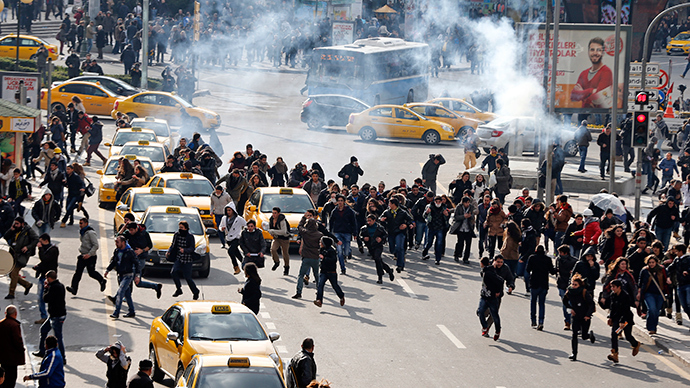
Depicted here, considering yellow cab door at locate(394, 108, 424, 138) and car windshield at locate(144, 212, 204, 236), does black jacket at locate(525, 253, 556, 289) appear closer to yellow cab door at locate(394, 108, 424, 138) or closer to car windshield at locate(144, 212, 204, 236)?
car windshield at locate(144, 212, 204, 236)

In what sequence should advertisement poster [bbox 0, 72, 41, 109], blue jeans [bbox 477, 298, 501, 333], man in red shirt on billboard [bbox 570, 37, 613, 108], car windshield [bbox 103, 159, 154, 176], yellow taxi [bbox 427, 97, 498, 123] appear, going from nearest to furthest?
blue jeans [bbox 477, 298, 501, 333], car windshield [bbox 103, 159, 154, 176], man in red shirt on billboard [bbox 570, 37, 613, 108], advertisement poster [bbox 0, 72, 41, 109], yellow taxi [bbox 427, 97, 498, 123]

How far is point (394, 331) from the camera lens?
16.3m

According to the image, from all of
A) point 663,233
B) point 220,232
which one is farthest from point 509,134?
point 220,232

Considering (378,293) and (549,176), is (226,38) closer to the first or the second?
(549,176)

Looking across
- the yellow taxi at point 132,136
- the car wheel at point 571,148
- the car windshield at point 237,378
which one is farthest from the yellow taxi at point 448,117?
the car windshield at point 237,378

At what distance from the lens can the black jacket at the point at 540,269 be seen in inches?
656

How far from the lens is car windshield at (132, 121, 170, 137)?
32759mm

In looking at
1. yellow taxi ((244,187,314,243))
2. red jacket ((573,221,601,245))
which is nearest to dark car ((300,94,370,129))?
yellow taxi ((244,187,314,243))

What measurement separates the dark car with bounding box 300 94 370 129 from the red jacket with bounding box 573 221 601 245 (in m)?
23.3

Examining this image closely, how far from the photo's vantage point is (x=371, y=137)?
39750mm

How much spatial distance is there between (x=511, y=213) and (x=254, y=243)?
5352 mm

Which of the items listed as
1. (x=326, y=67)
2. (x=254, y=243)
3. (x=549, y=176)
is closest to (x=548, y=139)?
(x=549, y=176)

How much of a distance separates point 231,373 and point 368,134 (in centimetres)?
2933

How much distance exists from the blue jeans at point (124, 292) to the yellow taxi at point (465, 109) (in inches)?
1080
